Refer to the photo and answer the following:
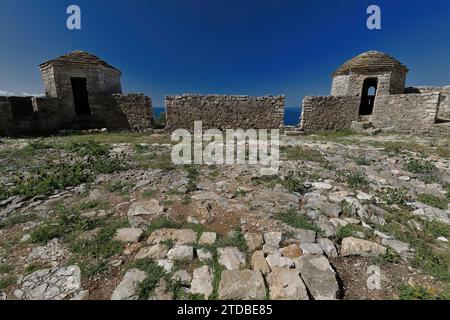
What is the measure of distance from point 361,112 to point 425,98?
16.0 ft

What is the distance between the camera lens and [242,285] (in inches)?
97.0

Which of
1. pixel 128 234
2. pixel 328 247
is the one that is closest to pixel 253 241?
pixel 328 247

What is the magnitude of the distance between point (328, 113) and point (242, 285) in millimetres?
12862

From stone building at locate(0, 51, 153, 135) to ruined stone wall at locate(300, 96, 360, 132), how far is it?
9.40 m

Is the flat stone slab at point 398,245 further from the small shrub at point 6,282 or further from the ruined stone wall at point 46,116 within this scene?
the ruined stone wall at point 46,116

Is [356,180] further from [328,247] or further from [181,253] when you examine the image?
[181,253]

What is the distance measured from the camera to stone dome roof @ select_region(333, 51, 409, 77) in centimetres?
1311


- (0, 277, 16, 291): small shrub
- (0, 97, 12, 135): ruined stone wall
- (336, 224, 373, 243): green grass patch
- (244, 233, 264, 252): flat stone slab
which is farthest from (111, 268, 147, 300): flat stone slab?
(0, 97, 12, 135): ruined stone wall

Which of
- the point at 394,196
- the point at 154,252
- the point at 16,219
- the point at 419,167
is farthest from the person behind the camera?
the point at 419,167

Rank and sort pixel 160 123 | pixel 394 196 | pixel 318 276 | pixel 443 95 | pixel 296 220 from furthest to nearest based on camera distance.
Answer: pixel 160 123
pixel 443 95
pixel 394 196
pixel 296 220
pixel 318 276

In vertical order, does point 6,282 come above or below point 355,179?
below

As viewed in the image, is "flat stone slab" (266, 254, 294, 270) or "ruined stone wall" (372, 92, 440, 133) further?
"ruined stone wall" (372, 92, 440, 133)

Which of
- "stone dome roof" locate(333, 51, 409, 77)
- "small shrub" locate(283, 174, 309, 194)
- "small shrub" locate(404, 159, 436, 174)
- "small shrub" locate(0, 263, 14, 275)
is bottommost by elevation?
"small shrub" locate(0, 263, 14, 275)

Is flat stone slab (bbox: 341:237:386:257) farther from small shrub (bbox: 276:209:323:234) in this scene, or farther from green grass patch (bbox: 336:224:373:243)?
small shrub (bbox: 276:209:323:234)
